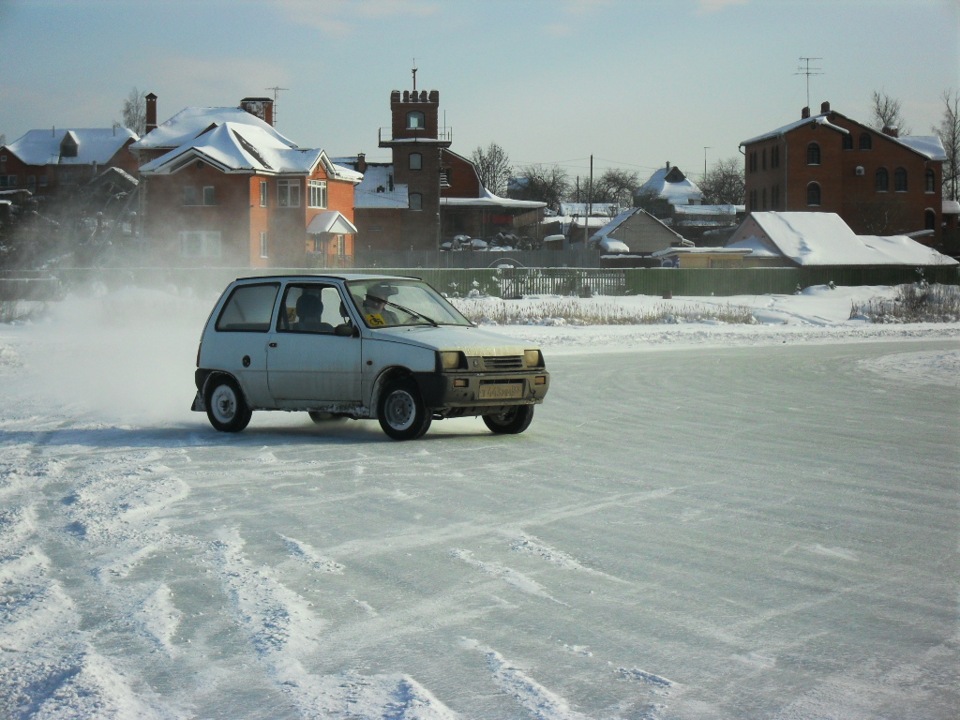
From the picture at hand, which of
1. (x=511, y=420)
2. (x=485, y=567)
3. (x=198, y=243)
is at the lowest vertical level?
(x=485, y=567)

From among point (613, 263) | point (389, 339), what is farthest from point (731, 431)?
point (613, 263)

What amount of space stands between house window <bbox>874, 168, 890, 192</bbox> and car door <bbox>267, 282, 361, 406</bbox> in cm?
9676

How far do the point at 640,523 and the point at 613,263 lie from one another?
90.9 metres

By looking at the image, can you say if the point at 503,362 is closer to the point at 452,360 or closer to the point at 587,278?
the point at 452,360

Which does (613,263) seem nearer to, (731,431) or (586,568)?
(731,431)

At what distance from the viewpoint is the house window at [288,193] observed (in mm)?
77438

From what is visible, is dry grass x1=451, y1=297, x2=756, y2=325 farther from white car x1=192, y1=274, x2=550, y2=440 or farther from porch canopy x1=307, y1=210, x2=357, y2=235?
white car x1=192, y1=274, x2=550, y2=440

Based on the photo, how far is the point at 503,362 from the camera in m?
13.8

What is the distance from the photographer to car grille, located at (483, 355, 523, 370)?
1364cm

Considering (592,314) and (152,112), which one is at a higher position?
(152,112)

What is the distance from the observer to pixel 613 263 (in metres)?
99.1

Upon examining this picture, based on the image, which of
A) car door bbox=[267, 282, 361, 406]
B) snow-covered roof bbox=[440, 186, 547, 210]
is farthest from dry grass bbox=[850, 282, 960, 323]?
snow-covered roof bbox=[440, 186, 547, 210]

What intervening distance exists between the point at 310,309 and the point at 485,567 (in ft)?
24.1

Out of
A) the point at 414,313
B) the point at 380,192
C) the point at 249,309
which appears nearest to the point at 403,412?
the point at 414,313
